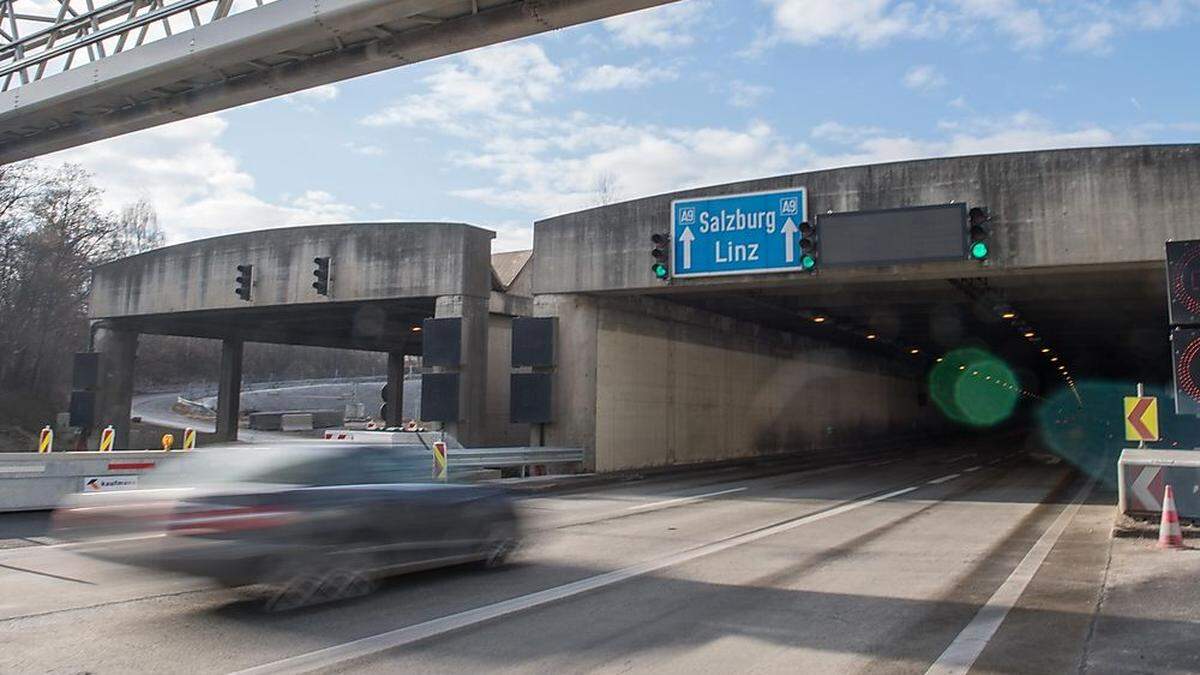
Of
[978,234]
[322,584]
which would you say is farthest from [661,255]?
[322,584]

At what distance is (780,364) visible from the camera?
34469 millimetres

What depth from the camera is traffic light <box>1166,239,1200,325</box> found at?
431 inches

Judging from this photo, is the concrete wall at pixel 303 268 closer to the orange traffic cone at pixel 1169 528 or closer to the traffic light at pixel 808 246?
the traffic light at pixel 808 246

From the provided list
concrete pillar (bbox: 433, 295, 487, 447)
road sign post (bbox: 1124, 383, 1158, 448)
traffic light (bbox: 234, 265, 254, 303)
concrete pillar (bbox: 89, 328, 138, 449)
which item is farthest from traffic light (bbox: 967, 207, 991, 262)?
concrete pillar (bbox: 89, 328, 138, 449)

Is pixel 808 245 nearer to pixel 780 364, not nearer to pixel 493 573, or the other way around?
pixel 493 573

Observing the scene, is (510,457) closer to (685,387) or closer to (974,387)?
(685,387)

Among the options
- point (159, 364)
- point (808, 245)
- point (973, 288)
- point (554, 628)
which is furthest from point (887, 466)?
point (159, 364)

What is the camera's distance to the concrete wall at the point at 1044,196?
1719cm

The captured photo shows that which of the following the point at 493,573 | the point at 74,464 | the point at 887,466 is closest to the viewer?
the point at 493,573

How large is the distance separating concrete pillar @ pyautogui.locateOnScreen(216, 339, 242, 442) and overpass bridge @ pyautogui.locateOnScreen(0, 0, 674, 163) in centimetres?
2838

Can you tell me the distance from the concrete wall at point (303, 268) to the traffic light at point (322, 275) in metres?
0.37

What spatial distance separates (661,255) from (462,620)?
14.9 metres

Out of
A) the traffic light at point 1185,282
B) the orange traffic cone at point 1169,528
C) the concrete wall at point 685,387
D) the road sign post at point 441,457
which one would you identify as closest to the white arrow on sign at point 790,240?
the concrete wall at point 685,387

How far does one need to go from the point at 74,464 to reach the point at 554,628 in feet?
38.0
